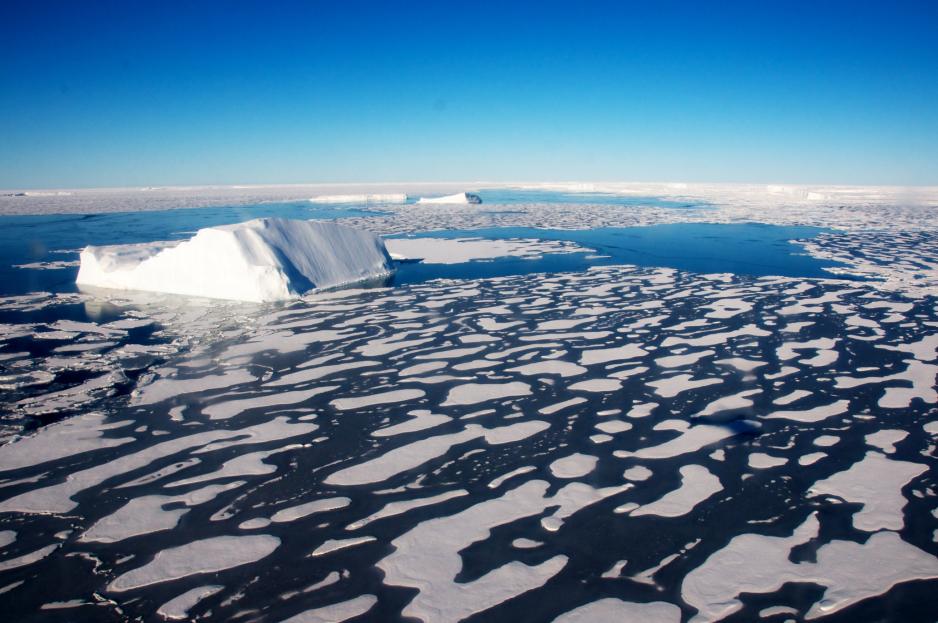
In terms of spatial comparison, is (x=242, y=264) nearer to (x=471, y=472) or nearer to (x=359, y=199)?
(x=471, y=472)

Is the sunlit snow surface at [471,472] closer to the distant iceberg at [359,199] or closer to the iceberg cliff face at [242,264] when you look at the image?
the iceberg cliff face at [242,264]

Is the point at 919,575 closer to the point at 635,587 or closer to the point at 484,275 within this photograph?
the point at 635,587

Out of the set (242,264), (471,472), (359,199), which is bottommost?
(471,472)

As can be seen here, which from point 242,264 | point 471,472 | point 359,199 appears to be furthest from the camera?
point 359,199

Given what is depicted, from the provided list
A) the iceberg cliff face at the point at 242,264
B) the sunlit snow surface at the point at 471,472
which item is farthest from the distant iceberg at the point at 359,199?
the sunlit snow surface at the point at 471,472

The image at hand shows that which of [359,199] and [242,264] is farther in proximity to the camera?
[359,199]

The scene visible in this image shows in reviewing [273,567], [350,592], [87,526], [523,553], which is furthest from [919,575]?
[87,526]

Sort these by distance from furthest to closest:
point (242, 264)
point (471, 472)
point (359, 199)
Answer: point (359, 199)
point (242, 264)
point (471, 472)

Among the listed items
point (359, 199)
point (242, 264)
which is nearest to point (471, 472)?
point (242, 264)
